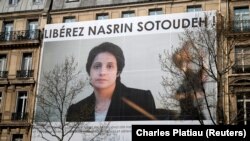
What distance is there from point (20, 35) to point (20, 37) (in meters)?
→ 0.24

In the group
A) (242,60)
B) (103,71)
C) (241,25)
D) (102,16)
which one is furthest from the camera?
(102,16)

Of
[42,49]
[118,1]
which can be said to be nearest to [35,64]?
[42,49]

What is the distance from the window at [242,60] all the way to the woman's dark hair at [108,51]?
325 inches

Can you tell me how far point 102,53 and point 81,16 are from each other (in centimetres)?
473

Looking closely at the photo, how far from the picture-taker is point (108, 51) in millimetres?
32375

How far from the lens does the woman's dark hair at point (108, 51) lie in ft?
104

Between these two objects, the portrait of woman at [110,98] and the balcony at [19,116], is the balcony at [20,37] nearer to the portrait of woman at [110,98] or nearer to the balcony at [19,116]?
the portrait of woman at [110,98]

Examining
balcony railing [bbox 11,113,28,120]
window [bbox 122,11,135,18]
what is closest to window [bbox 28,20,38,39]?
balcony railing [bbox 11,113,28,120]

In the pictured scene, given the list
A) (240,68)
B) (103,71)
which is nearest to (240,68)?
(240,68)

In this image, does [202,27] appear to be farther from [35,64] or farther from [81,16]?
[35,64]

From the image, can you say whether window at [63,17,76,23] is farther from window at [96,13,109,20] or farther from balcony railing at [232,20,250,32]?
balcony railing at [232,20,250,32]

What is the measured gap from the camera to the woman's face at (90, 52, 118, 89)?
31.2 metres

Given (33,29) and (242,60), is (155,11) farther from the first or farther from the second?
(33,29)

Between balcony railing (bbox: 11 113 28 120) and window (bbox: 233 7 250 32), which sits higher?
window (bbox: 233 7 250 32)
